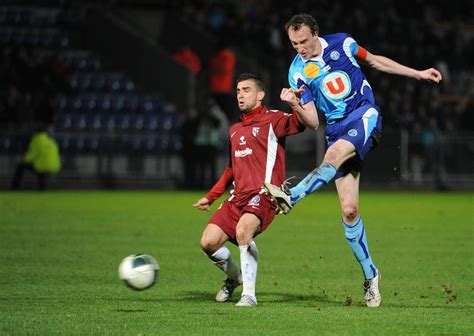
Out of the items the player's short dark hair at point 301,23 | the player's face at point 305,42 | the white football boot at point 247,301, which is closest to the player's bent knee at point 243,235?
the white football boot at point 247,301

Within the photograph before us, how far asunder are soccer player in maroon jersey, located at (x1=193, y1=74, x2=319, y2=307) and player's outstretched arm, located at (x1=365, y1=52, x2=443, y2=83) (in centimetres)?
83

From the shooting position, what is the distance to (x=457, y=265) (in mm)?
12312

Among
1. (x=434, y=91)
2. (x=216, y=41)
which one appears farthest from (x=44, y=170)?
(x=434, y=91)

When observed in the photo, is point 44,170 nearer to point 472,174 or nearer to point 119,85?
→ point 119,85

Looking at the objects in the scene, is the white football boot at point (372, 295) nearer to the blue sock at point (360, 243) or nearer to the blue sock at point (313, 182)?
the blue sock at point (360, 243)

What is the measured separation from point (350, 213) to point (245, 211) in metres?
Answer: 0.86

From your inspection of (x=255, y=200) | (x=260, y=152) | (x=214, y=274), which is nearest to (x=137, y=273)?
(x=255, y=200)

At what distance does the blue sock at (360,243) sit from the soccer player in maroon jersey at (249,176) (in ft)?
2.12

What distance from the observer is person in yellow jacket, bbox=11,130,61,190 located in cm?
2492

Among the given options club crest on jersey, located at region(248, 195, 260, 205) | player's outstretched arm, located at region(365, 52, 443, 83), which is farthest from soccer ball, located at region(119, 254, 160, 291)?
player's outstretched arm, located at region(365, 52, 443, 83)

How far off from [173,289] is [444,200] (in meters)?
→ 15.0

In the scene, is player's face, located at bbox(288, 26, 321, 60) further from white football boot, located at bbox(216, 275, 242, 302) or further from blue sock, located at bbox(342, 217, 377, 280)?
white football boot, located at bbox(216, 275, 242, 302)

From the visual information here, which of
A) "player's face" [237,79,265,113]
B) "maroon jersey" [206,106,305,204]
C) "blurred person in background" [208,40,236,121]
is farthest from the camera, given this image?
"blurred person in background" [208,40,236,121]

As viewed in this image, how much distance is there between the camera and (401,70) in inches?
353
